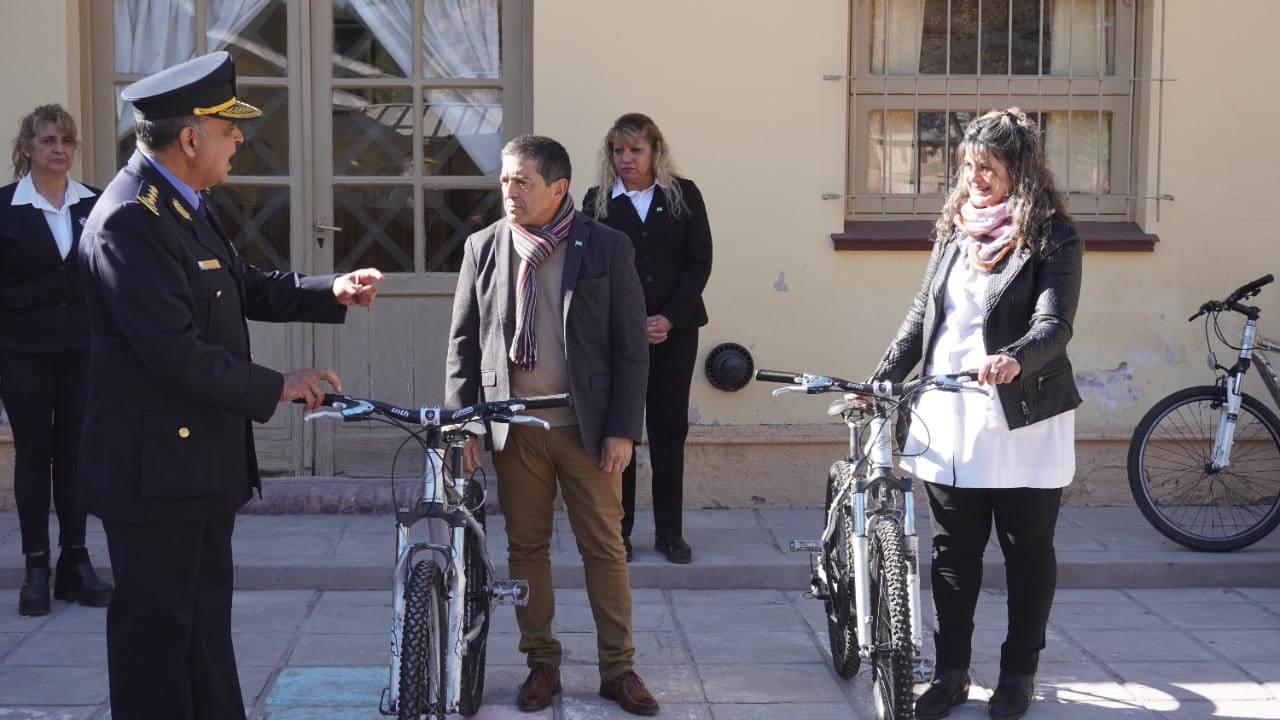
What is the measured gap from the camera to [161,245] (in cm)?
358

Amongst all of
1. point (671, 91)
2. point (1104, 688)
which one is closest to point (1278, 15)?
point (671, 91)

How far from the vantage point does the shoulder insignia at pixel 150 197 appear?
3576 millimetres

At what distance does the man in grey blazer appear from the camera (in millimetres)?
4594

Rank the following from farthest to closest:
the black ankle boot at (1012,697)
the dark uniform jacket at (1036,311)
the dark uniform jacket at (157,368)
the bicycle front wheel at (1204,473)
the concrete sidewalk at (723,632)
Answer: the bicycle front wheel at (1204,473)
the concrete sidewalk at (723,632)
the black ankle boot at (1012,697)
the dark uniform jacket at (1036,311)
the dark uniform jacket at (157,368)

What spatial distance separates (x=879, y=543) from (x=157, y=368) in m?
2.19

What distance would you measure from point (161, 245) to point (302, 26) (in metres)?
4.17

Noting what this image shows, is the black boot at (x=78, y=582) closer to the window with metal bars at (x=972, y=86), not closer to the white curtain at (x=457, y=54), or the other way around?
the white curtain at (x=457, y=54)

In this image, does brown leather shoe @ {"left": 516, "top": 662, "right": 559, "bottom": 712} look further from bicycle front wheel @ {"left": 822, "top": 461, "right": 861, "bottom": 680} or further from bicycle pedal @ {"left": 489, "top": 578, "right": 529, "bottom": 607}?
bicycle front wheel @ {"left": 822, "top": 461, "right": 861, "bottom": 680}

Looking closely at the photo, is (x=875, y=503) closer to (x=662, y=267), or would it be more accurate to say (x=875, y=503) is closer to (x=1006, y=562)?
(x=1006, y=562)

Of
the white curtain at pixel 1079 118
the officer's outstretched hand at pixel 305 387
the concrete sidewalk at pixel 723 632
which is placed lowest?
the concrete sidewalk at pixel 723 632

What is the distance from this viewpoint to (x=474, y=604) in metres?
4.54

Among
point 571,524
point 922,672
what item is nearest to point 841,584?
point 922,672

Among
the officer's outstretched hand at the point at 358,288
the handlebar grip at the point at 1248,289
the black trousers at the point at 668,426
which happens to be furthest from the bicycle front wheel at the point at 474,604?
the handlebar grip at the point at 1248,289

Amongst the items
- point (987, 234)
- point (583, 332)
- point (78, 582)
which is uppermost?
point (987, 234)
